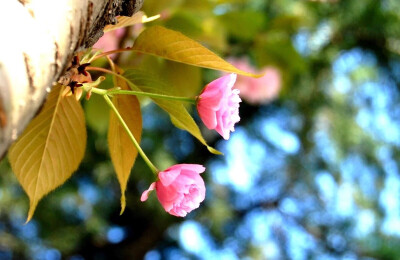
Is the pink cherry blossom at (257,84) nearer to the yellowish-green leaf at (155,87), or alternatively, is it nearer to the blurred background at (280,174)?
the blurred background at (280,174)

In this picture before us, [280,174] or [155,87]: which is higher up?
[155,87]

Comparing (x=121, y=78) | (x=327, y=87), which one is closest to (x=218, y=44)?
(x=121, y=78)

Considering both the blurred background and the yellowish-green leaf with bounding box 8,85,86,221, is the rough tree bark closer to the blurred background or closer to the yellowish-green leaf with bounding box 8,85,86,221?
the yellowish-green leaf with bounding box 8,85,86,221

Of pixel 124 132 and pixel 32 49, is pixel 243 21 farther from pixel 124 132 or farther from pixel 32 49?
pixel 32 49

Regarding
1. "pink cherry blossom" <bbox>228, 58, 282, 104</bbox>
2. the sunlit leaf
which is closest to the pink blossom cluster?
the sunlit leaf

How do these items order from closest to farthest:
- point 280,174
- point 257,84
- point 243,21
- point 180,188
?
point 180,188
point 243,21
point 257,84
point 280,174

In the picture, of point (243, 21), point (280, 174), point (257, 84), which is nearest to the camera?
point (243, 21)

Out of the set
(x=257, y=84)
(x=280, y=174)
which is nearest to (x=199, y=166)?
(x=257, y=84)

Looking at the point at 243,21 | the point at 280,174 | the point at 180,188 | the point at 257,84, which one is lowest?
the point at 280,174
